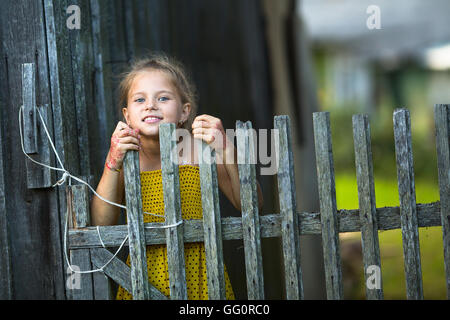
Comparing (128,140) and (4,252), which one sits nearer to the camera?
(128,140)

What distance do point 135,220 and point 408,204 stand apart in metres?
1.23

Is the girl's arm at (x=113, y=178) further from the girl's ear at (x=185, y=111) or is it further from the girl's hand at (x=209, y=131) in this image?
the girl's ear at (x=185, y=111)

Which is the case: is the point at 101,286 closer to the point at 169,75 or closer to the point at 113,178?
the point at 113,178

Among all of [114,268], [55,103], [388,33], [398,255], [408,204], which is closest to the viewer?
[408,204]

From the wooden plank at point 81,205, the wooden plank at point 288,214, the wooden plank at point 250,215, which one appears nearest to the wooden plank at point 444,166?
the wooden plank at point 288,214

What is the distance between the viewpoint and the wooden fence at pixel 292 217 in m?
2.62

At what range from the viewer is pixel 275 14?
7617mm

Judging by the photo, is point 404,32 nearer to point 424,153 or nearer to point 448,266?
point 424,153

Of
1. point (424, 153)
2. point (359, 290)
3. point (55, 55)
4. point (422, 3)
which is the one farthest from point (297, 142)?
point (424, 153)

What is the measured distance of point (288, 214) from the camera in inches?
105

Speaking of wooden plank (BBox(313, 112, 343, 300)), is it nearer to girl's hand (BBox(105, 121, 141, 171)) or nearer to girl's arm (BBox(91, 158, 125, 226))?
girl's hand (BBox(105, 121, 141, 171))

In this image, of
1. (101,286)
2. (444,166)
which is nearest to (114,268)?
(101,286)

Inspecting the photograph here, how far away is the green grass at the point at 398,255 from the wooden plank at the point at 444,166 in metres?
2.04

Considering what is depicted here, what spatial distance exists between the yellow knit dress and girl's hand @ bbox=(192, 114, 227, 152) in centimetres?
37
